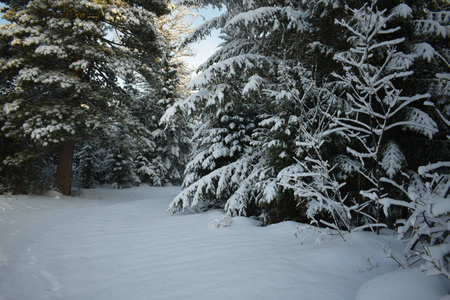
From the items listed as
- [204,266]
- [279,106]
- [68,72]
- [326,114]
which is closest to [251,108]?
[279,106]

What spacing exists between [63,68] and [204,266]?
974 centimetres

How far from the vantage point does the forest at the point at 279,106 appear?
246cm

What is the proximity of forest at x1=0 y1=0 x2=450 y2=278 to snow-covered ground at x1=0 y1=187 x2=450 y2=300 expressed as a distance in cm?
30

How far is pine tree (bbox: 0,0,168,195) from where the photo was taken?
7.72 metres

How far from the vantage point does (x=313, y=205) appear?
3.51m

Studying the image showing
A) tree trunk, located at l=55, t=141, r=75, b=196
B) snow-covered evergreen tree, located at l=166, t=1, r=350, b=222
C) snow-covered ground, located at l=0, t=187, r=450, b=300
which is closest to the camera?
snow-covered ground, located at l=0, t=187, r=450, b=300

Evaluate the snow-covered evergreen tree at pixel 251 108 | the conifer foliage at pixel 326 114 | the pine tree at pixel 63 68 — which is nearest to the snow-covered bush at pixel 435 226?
the conifer foliage at pixel 326 114

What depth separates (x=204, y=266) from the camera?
241cm

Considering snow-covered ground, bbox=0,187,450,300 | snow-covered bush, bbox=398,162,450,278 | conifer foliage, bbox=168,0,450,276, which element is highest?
conifer foliage, bbox=168,0,450,276

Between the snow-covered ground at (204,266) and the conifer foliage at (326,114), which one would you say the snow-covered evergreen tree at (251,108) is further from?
the snow-covered ground at (204,266)

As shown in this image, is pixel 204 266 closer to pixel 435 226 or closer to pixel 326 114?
pixel 435 226

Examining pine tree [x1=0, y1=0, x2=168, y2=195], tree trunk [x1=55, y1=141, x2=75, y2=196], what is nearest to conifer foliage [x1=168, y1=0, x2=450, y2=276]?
pine tree [x1=0, y1=0, x2=168, y2=195]

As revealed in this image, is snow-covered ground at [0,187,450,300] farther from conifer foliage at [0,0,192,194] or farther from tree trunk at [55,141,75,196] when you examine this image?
tree trunk at [55,141,75,196]

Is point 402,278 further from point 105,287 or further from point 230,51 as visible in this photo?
point 230,51
